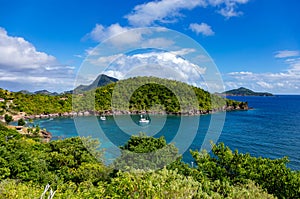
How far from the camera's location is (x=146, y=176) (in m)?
7.51

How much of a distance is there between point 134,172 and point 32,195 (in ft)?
10.5

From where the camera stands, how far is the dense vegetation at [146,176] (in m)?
→ 6.42

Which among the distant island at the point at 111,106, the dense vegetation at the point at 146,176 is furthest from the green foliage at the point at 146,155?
the distant island at the point at 111,106

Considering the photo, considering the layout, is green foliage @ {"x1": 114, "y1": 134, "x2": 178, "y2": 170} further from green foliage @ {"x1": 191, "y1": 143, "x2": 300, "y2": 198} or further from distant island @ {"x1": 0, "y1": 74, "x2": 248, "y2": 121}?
distant island @ {"x1": 0, "y1": 74, "x2": 248, "y2": 121}

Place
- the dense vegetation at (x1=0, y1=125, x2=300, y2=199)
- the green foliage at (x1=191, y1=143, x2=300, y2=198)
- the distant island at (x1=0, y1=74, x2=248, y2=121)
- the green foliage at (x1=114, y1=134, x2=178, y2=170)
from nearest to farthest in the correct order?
the dense vegetation at (x1=0, y1=125, x2=300, y2=199)
the green foliage at (x1=191, y1=143, x2=300, y2=198)
the green foliage at (x1=114, y1=134, x2=178, y2=170)
the distant island at (x1=0, y1=74, x2=248, y2=121)

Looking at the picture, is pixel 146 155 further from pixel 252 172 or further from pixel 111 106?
pixel 111 106

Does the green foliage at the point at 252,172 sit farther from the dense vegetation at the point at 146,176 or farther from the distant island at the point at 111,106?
the distant island at the point at 111,106

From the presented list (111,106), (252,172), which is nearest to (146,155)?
(252,172)

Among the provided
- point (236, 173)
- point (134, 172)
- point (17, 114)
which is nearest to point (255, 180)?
point (236, 173)

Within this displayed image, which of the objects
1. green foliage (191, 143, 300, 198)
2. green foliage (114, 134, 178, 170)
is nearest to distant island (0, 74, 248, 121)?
green foliage (114, 134, 178, 170)

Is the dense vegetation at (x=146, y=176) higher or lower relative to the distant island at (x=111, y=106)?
lower

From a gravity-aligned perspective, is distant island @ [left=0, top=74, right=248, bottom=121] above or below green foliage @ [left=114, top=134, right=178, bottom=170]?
above

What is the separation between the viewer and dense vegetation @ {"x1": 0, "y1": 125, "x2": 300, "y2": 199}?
6.42 metres

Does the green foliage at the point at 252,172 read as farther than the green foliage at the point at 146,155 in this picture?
No
